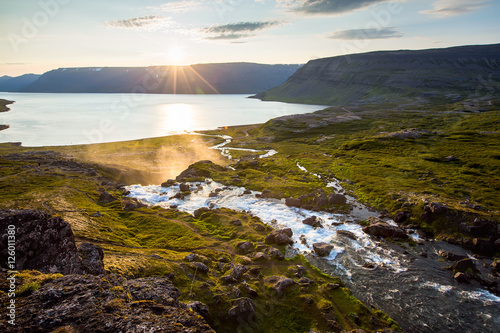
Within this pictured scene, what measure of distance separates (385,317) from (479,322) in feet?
32.7

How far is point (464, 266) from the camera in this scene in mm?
38562

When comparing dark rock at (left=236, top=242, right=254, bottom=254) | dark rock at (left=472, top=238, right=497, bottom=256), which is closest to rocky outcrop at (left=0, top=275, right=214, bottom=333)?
dark rock at (left=236, top=242, right=254, bottom=254)

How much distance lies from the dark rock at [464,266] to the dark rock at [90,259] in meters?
44.8

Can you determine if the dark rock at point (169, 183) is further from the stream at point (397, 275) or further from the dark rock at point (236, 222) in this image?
the dark rock at point (236, 222)

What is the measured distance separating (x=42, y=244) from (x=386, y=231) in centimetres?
4859

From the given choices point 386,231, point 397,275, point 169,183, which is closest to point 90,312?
point 397,275

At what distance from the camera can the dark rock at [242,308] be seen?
96.4 ft

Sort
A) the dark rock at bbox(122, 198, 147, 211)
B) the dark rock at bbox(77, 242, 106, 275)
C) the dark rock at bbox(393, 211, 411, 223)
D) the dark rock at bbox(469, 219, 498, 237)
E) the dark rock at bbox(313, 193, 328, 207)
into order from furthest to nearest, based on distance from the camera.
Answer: the dark rock at bbox(122, 198, 147, 211)
the dark rock at bbox(313, 193, 328, 207)
the dark rock at bbox(393, 211, 411, 223)
the dark rock at bbox(469, 219, 498, 237)
the dark rock at bbox(77, 242, 106, 275)

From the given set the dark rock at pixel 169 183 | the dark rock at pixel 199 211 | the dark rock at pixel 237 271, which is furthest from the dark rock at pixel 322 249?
the dark rock at pixel 169 183

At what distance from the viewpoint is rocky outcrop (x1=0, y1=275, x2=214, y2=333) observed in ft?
39.7

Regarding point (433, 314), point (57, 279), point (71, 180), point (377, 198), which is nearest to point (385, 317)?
point (433, 314)

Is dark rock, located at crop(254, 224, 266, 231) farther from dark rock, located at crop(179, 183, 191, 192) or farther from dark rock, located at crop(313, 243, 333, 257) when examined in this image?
dark rock, located at crop(179, 183, 191, 192)

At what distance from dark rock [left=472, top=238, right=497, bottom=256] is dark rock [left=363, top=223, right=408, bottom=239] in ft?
31.5

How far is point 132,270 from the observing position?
33.0 meters
